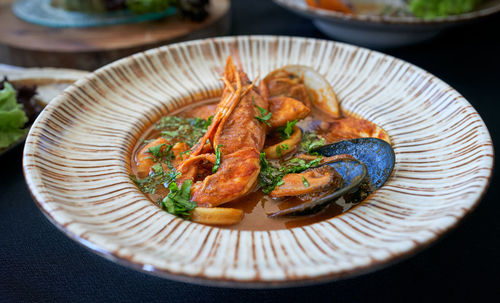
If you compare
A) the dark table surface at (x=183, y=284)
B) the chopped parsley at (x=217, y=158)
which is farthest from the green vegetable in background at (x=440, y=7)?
the chopped parsley at (x=217, y=158)

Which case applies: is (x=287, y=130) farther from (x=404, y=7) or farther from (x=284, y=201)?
(x=404, y=7)

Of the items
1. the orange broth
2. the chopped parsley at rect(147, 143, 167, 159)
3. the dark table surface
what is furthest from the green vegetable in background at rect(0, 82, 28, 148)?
the chopped parsley at rect(147, 143, 167, 159)

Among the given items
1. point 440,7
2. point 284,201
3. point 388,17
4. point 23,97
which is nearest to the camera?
point 284,201

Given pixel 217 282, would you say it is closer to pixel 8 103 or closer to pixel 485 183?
pixel 485 183

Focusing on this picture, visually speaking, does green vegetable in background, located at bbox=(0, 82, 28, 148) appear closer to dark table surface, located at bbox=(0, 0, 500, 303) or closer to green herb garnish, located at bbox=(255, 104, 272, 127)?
dark table surface, located at bbox=(0, 0, 500, 303)

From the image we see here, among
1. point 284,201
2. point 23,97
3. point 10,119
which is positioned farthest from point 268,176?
point 23,97

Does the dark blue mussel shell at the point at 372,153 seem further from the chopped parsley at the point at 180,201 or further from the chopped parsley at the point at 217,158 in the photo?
the chopped parsley at the point at 180,201
